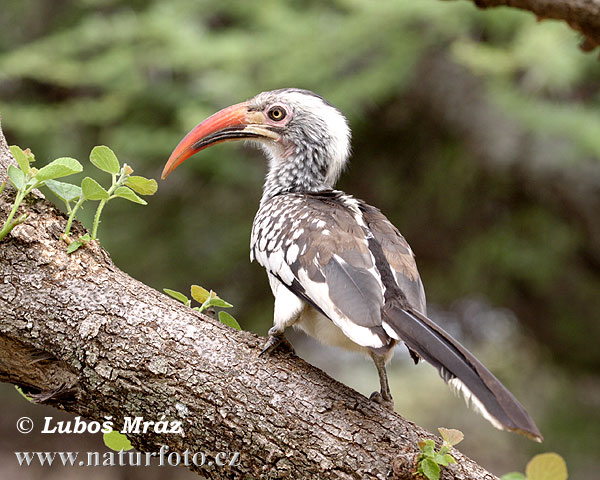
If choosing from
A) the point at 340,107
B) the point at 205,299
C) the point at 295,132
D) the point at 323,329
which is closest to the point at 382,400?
the point at 323,329

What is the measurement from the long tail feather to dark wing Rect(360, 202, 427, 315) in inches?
4.8

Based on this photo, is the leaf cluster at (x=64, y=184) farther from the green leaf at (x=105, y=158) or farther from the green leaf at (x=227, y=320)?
the green leaf at (x=227, y=320)

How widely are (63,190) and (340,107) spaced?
8.32ft

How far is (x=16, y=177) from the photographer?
1.64 m

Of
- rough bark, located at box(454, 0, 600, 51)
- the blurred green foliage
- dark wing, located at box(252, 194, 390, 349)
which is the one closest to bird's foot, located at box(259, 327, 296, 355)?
dark wing, located at box(252, 194, 390, 349)

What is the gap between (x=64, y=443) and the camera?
6066mm

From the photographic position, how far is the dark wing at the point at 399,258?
1.86m

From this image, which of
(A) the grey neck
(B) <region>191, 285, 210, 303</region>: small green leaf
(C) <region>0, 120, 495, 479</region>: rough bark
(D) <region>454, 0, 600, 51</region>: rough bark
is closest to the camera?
(C) <region>0, 120, 495, 479</region>: rough bark

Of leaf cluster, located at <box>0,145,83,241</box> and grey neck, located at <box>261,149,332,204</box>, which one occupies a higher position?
grey neck, located at <box>261,149,332,204</box>

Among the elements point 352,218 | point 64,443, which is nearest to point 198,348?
point 352,218

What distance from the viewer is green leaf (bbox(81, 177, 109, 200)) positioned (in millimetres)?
1667

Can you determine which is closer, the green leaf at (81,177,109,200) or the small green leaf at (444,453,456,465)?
the small green leaf at (444,453,456,465)

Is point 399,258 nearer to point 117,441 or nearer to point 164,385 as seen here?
point 164,385

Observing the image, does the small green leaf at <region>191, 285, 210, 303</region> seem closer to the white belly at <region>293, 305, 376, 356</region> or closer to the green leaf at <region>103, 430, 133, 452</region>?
the white belly at <region>293, 305, 376, 356</region>
